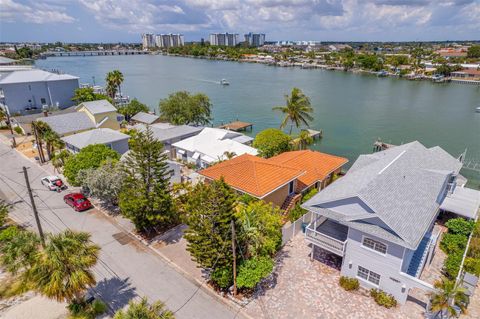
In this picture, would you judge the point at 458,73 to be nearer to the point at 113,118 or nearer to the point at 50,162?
the point at 113,118

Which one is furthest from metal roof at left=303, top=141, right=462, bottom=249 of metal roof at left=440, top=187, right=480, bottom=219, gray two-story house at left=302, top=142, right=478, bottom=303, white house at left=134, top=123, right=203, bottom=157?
white house at left=134, top=123, right=203, bottom=157

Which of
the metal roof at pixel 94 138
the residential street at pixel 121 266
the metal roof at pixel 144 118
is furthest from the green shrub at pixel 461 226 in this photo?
the metal roof at pixel 144 118

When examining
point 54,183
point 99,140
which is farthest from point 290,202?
point 99,140

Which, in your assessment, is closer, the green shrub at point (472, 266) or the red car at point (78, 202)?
the green shrub at point (472, 266)

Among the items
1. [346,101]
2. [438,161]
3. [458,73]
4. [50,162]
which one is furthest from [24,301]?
[458,73]

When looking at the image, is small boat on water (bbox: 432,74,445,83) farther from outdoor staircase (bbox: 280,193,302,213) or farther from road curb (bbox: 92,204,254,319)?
road curb (bbox: 92,204,254,319)

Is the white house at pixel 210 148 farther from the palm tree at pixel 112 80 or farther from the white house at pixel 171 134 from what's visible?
the palm tree at pixel 112 80
